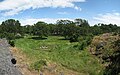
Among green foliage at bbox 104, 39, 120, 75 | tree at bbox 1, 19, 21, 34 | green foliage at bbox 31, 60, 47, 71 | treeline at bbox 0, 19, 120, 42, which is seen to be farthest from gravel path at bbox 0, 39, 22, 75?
tree at bbox 1, 19, 21, 34

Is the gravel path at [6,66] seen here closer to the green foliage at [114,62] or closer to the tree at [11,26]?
the green foliage at [114,62]

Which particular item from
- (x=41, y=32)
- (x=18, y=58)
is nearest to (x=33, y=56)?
(x=18, y=58)

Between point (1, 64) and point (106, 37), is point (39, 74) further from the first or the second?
point (106, 37)

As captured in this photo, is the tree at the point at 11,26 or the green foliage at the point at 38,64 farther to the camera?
the tree at the point at 11,26

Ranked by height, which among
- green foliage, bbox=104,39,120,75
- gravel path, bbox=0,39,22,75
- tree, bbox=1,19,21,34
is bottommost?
green foliage, bbox=104,39,120,75

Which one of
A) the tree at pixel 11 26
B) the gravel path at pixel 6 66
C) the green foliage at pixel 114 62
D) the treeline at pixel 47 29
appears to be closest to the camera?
the gravel path at pixel 6 66

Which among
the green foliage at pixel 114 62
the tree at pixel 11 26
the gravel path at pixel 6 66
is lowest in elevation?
the green foliage at pixel 114 62

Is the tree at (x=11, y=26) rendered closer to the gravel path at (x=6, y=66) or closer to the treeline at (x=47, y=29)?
the treeline at (x=47, y=29)

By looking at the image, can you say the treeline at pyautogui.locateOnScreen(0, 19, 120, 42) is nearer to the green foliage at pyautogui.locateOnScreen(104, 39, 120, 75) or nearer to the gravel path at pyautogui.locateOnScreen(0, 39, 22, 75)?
the green foliage at pyautogui.locateOnScreen(104, 39, 120, 75)

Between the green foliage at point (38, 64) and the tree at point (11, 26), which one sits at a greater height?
the tree at point (11, 26)

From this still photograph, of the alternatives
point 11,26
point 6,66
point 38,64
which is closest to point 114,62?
point 38,64

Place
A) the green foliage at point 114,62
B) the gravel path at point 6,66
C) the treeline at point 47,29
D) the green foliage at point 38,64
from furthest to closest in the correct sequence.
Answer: the treeline at point 47,29
the green foliage at point 38,64
the green foliage at point 114,62
the gravel path at point 6,66

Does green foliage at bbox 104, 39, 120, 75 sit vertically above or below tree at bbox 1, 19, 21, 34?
below

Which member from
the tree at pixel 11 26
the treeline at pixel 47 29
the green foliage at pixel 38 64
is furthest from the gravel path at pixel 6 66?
the tree at pixel 11 26
